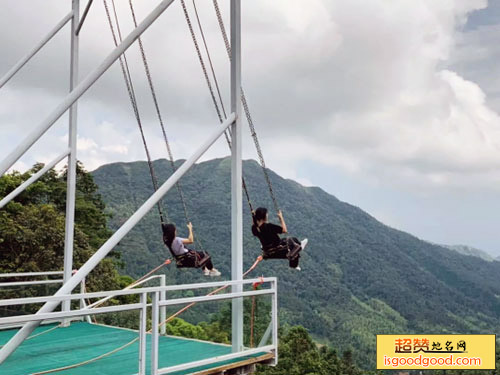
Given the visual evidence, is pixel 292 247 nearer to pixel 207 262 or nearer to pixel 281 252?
pixel 281 252

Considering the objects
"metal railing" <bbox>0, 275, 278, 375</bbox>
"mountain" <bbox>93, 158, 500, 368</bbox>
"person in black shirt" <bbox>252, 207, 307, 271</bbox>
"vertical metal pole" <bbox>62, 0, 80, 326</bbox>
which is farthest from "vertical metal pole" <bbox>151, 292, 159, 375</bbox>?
"mountain" <bbox>93, 158, 500, 368</bbox>

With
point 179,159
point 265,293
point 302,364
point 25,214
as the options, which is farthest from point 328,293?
point 265,293

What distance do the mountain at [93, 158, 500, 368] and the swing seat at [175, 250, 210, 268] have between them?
47097 millimetres

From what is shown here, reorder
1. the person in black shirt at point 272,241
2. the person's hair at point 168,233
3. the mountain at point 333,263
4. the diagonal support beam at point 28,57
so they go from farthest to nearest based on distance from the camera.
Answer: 1. the mountain at point 333,263
2. the diagonal support beam at point 28,57
3. the person's hair at point 168,233
4. the person in black shirt at point 272,241

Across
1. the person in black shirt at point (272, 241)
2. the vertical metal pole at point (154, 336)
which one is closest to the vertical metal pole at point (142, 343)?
the vertical metal pole at point (154, 336)

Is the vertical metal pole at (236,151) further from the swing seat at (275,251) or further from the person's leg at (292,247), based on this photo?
the person's leg at (292,247)

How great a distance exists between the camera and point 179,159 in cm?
9738

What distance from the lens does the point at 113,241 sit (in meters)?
5.84

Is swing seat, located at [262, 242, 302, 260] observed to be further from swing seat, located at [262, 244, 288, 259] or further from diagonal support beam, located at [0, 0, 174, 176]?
diagonal support beam, located at [0, 0, 174, 176]

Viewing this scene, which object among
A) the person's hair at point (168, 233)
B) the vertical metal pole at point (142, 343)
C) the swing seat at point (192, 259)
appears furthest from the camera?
the person's hair at point (168, 233)

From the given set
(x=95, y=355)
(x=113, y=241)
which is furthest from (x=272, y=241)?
(x=95, y=355)

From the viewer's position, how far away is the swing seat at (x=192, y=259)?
8211 mm

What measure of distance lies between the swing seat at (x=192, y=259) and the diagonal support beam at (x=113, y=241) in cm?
196

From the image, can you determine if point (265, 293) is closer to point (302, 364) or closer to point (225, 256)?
point (302, 364)
